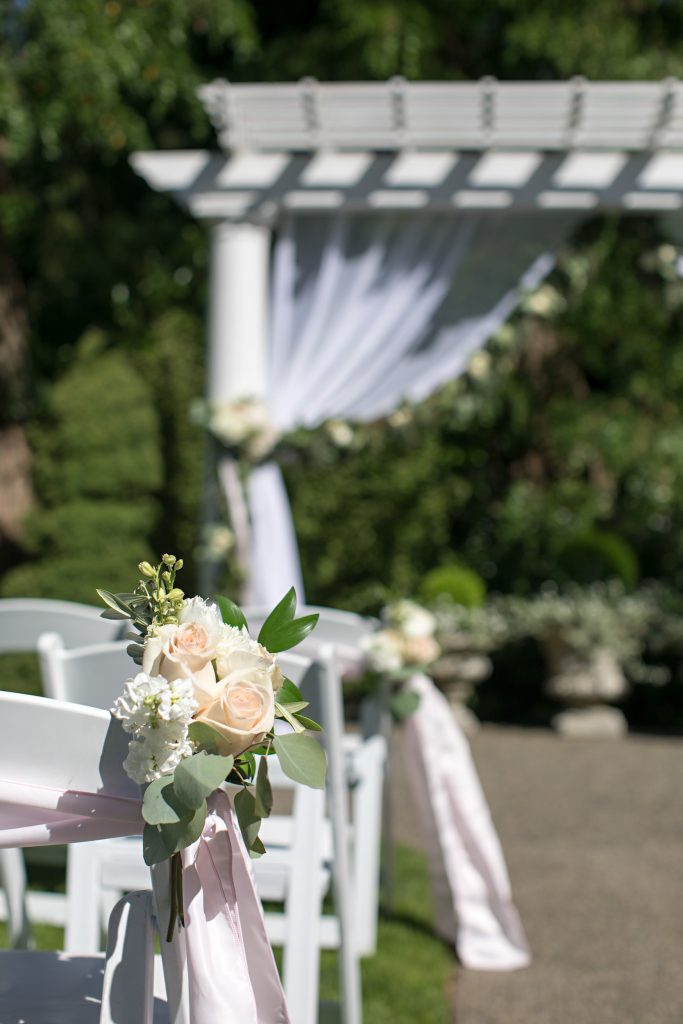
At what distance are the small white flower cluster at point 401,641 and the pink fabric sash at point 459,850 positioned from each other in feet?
0.42

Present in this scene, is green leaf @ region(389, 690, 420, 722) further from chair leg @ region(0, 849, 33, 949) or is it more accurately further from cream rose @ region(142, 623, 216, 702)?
cream rose @ region(142, 623, 216, 702)

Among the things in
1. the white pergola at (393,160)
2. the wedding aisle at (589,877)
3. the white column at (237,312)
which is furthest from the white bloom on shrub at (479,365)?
the wedding aisle at (589,877)

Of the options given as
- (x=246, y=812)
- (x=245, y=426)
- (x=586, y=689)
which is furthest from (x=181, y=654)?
(x=586, y=689)

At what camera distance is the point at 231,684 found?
4.42 feet

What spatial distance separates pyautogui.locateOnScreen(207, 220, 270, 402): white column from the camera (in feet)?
17.8

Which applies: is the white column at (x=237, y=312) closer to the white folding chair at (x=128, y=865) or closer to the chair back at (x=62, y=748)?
the white folding chair at (x=128, y=865)

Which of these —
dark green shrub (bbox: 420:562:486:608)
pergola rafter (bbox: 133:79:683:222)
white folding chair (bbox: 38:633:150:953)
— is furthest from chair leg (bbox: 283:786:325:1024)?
dark green shrub (bbox: 420:562:486:608)

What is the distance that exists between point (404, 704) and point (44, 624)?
1105mm

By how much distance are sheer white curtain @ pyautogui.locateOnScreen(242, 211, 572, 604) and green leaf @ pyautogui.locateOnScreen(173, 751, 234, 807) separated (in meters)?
3.97

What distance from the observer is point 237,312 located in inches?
214

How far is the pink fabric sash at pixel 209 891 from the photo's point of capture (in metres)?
1.32

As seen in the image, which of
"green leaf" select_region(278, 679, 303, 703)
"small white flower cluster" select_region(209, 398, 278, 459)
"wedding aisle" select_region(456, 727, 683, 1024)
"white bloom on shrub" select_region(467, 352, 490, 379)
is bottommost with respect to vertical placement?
"wedding aisle" select_region(456, 727, 683, 1024)

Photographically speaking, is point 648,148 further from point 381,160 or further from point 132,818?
point 132,818

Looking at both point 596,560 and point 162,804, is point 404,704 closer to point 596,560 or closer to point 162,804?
point 162,804
